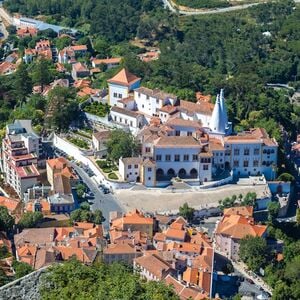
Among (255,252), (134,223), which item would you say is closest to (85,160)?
(134,223)

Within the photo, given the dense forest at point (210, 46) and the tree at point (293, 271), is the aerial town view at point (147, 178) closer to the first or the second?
the tree at point (293, 271)

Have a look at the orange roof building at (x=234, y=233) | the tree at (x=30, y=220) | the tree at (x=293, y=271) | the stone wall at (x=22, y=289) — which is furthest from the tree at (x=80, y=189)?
the stone wall at (x=22, y=289)

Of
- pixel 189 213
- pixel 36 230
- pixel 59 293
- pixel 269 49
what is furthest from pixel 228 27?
pixel 59 293

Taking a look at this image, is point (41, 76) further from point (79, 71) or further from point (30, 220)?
point (30, 220)

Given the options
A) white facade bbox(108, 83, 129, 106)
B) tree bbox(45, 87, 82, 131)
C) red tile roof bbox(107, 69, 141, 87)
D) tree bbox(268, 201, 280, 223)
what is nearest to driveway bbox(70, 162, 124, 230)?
tree bbox(45, 87, 82, 131)

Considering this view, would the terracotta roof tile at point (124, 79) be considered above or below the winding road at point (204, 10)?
above
